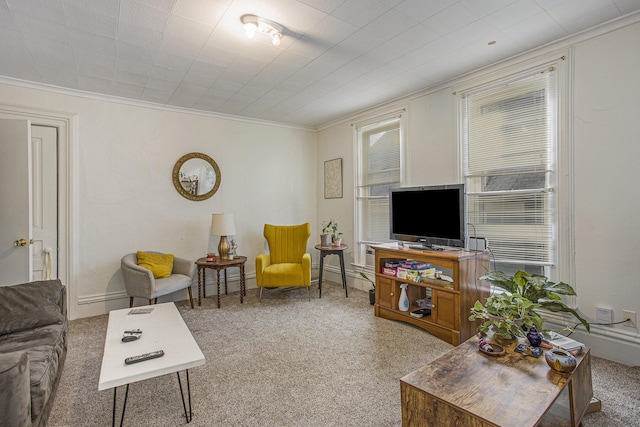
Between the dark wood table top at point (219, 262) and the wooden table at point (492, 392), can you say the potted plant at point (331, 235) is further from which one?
the wooden table at point (492, 392)

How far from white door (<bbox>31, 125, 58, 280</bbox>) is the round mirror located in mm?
1250

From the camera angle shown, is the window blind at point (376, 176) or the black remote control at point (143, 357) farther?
the window blind at point (376, 176)

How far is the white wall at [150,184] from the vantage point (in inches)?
145

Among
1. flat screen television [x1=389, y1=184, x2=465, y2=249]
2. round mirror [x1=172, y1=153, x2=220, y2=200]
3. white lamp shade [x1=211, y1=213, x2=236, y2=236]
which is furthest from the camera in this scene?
round mirror [x1=172, y1=153, x2=220, y2=200]

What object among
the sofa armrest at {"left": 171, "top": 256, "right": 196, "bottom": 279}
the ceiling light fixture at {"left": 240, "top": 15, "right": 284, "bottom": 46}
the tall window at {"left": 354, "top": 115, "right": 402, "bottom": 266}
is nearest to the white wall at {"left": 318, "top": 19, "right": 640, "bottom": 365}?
the tall window at {"left": 354, "top": 115, "right": 402, "bottom": 266}

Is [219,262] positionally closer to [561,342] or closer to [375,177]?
[375,177]

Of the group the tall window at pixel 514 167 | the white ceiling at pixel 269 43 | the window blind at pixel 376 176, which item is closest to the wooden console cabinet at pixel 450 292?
the tall window at pixel 514 167


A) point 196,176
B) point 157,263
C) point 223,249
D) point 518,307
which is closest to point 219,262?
point 223,249

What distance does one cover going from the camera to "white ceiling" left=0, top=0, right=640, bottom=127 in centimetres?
216

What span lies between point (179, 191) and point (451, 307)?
3.54 meters

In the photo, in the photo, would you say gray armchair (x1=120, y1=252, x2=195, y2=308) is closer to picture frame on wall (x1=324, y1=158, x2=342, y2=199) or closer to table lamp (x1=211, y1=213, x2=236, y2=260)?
table lamp (x1=211, y1=213, x2=236, y2=260)

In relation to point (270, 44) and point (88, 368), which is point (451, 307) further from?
point (88, 368)

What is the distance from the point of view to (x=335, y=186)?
201 inches

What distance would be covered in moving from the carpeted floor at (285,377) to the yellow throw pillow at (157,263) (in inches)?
26.5
